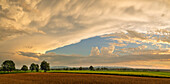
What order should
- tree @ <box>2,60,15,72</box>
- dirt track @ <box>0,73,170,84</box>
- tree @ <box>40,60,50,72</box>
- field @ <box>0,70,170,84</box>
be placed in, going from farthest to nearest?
tree @ <box>40,60,50,72</box>
tree @ <box>2,60,15,72</box>
field @ <box>0,70,170,84</box>
dirt track @ <box>0,73,170,84</box>

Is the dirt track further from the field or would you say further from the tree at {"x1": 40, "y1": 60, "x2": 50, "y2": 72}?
the tree at {"x1": 40, "y1": 60, "x2": 50, "y2": 72}

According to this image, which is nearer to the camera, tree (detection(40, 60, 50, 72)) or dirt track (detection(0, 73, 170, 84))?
dirt track (detection(0, 73, 170, 84))

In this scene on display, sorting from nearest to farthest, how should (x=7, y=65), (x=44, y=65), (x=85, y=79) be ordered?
1. (x=85, y=79)
2. (x=7, y=65)
3. (x=44, y=65)

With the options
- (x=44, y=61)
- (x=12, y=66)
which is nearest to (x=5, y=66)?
(x=12, y=66)

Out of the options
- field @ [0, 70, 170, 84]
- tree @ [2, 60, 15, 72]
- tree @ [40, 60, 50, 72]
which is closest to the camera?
field @ [0, 70, 170, 84]

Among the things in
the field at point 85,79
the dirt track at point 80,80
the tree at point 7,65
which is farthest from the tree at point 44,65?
the dirt track at point 80,80

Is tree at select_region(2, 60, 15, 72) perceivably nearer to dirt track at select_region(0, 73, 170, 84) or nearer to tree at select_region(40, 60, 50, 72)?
tree at select_region(40, 60, 50, 72)

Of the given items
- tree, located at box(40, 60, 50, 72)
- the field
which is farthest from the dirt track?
tree, located at box(40, 60, 50, 72)

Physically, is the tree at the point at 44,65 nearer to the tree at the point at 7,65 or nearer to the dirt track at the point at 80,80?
the tree at the point at 7,65

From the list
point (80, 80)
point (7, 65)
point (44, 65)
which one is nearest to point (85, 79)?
point (80, 80)

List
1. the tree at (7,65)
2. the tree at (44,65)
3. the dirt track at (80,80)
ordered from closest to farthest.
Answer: the dirt track at (80,80) < the tree at (7,65) < the tree at (44,65)

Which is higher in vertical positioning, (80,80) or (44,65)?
(44,65)

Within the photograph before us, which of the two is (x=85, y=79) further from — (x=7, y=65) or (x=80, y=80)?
(x=7, y=65)

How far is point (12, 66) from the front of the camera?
132375mm
